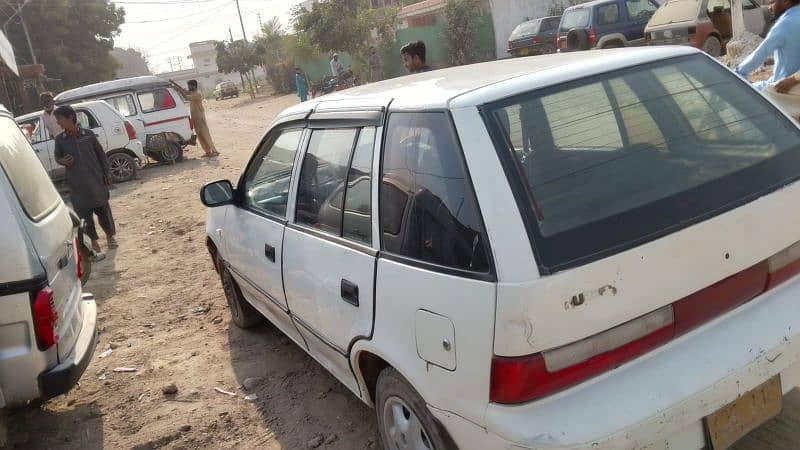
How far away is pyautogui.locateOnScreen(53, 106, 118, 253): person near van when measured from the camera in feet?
23.9

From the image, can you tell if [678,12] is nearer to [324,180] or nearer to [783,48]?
[783,48]

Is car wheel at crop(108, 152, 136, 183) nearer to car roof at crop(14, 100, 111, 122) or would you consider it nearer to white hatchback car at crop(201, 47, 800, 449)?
car roof at crop(14, 100, 111, 122)

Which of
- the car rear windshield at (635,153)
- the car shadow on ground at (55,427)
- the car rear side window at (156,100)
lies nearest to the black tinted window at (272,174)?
the car rear windshield at (635,153)

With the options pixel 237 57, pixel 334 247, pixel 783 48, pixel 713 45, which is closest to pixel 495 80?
pixel 334 247

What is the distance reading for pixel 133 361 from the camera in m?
4.66

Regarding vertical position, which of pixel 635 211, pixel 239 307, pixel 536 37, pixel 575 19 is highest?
pixel 575 19

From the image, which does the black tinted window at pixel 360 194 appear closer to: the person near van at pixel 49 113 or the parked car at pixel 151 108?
the person near van at pixel 49 113

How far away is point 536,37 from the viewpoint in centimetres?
1922

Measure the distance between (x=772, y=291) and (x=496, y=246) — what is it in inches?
43.9

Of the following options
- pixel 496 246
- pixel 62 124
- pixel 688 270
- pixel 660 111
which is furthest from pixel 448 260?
pixel 62 124

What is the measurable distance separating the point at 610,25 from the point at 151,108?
11.3m

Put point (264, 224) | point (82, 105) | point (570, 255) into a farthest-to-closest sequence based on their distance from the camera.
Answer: point (82, 105) → point (264, 224) → point (570, 255)

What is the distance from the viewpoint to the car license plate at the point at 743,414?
205 centimetres

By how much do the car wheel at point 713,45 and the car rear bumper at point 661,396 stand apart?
13328mm
